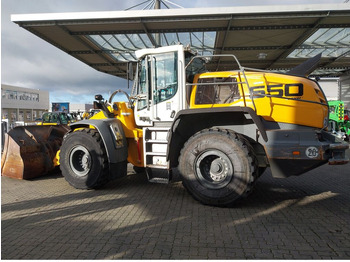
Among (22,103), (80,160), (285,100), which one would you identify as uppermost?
(22,103)

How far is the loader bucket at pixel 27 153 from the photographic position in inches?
257

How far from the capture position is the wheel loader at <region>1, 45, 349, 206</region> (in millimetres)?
4309

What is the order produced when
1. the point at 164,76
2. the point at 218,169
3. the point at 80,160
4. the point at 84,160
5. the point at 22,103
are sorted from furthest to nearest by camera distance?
1. the point at 22,103
2. the point at 80,160
3. the point at 84,160
4. the point at 164,76
5. the point at 218,169

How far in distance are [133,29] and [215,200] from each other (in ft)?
24.9

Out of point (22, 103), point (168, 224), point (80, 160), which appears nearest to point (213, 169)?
point (168, 224)

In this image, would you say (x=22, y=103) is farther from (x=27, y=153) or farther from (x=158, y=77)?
(x=158, y=77)

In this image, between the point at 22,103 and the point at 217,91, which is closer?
the point at 217,91

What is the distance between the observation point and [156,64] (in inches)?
216

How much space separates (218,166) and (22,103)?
2078 inches

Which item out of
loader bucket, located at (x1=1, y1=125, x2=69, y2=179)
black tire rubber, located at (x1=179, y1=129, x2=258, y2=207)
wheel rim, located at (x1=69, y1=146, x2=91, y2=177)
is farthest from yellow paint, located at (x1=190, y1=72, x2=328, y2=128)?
loader bucket, located at (x1=1, y1=125, x2=69, y2=179)

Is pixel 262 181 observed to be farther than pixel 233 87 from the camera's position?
A: Yes

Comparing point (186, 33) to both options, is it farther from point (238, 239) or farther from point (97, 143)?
point (238, 239)

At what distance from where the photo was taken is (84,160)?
594 cm

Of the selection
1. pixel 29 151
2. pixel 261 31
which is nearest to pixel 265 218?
pixel 29 151
